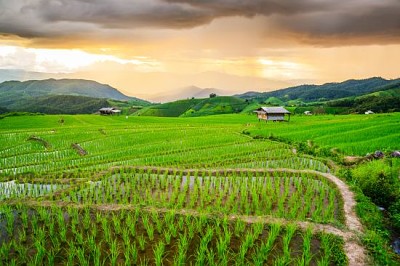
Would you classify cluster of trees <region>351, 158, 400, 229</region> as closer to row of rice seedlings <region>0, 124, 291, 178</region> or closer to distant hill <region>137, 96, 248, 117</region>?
row of rice seedlings <region>0, 124, 291, 178</region>

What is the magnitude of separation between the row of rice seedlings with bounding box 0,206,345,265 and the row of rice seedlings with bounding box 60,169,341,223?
1132mm

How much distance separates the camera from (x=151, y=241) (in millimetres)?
6488

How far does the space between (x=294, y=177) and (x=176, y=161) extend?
254 inches

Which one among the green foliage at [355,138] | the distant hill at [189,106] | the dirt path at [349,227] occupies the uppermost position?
the distant hill at [189,106]

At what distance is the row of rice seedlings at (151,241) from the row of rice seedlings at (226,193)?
113 centimetres

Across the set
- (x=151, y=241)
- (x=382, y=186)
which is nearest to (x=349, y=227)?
(x=382, y=186)

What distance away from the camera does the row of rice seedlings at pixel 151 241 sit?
229 inches

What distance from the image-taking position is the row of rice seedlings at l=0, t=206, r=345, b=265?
5809 mm

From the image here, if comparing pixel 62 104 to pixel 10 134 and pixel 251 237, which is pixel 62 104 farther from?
pixel 251 237

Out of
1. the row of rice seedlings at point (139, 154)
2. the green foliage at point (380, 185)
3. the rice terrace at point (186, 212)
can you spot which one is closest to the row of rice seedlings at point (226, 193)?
the rice terrace at point (186, 212)

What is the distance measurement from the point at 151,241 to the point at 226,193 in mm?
4189

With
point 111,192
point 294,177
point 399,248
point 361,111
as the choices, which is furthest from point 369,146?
point 361,111

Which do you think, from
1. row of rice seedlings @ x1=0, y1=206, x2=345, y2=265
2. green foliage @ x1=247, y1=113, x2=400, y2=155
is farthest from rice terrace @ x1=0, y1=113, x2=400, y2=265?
green foliage @ x1=247, y1=113, x2=400, y2=155

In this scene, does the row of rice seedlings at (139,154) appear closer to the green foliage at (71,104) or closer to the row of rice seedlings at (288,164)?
the row of rice seedlings at (288,164)
